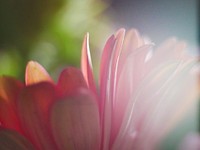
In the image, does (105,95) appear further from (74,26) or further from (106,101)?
(74,26)

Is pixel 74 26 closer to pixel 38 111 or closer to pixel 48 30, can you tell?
pixel 48 30

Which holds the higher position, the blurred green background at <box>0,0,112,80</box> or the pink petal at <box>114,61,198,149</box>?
the blurred green background at <box>0,0,112,80</box>

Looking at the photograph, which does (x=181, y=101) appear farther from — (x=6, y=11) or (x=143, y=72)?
(x=6, y=11)

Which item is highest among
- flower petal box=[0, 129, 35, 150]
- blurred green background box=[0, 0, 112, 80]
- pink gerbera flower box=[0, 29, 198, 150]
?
blurred green background box=[0, 0, 112, 80]

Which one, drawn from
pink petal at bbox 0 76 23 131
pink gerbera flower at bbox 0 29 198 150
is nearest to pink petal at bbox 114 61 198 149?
pink gerbera flower at bbox 0 29 198 150

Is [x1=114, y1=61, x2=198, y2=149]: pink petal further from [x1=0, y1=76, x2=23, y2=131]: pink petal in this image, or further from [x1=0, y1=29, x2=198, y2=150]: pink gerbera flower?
[x1=0, y1=76, x2=23, y2=131]: pink petal

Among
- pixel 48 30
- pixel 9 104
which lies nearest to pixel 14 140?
pixel 9 104

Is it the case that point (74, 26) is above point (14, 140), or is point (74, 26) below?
above
